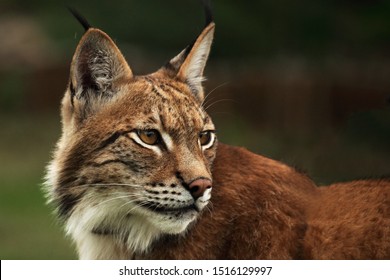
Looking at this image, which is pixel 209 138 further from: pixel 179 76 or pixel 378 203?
pixel 378 203

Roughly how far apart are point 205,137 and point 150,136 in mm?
363

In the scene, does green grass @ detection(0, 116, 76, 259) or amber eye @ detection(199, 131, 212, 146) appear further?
green grass @ detection(0, 116, 76, 259)

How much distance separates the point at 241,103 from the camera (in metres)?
12.8

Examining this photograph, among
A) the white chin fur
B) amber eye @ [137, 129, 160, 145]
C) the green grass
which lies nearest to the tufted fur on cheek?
amber eye @ [137, 129, 160, 145]

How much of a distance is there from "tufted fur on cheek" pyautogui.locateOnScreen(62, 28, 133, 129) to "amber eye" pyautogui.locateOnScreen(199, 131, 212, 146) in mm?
499

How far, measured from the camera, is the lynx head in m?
4.52

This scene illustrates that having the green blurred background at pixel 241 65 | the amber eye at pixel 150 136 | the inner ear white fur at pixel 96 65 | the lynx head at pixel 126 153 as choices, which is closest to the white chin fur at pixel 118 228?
the lynx head at pixel 126 153

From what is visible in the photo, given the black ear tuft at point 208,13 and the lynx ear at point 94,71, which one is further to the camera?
the black ear tuft at point 208,13

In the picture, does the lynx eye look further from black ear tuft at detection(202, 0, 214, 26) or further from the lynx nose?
black ear tuft at detection(202, 0, 214, 26)

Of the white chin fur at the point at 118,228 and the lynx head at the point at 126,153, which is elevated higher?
the lynx head at the point at 126,153

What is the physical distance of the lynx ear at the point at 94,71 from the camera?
472 centimetres

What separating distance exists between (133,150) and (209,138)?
49 centimetres

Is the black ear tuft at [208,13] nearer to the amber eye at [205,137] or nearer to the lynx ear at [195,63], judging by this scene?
the lynx ear at [195,63]

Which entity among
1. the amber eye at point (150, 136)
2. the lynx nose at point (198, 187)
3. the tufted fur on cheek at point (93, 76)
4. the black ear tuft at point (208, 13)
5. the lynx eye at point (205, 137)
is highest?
the black ear tuft at point (208, 13)
